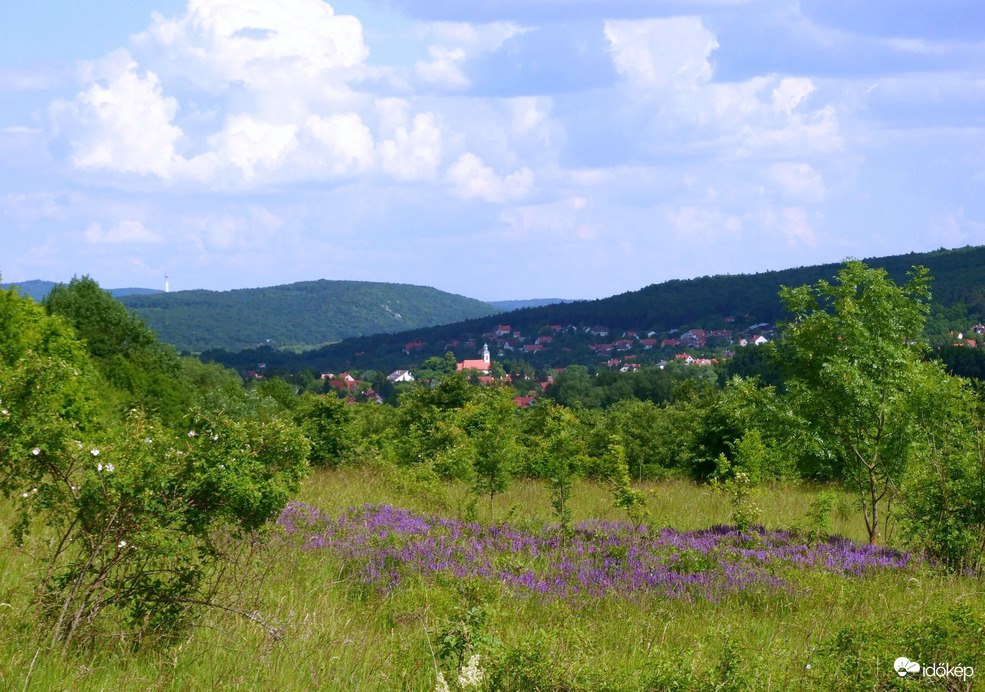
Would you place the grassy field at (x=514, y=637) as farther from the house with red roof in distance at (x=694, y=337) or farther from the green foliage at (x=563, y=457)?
the house with red roof in distance at (x=694, y=337)

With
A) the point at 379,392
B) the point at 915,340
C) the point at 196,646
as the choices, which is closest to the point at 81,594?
the point at 196,646

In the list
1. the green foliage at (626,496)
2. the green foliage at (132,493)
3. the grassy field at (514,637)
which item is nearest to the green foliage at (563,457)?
the green foliage at (626,496)

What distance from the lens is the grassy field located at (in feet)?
13.4

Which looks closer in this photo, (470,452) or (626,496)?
(626,496)

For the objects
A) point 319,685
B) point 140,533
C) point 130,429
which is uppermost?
point 130,429

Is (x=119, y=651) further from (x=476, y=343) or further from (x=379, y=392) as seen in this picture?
(x=476, y=343)

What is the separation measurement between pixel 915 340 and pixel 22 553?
383 inches

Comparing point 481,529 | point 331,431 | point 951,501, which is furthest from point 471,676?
point 331,431

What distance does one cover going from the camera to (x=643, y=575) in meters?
7.50

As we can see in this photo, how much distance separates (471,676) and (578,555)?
426cm

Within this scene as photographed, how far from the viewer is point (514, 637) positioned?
17.3ft

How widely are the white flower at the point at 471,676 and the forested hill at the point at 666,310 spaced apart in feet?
329

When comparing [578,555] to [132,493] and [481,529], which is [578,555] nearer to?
[481,529]

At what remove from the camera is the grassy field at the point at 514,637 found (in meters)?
4.08
